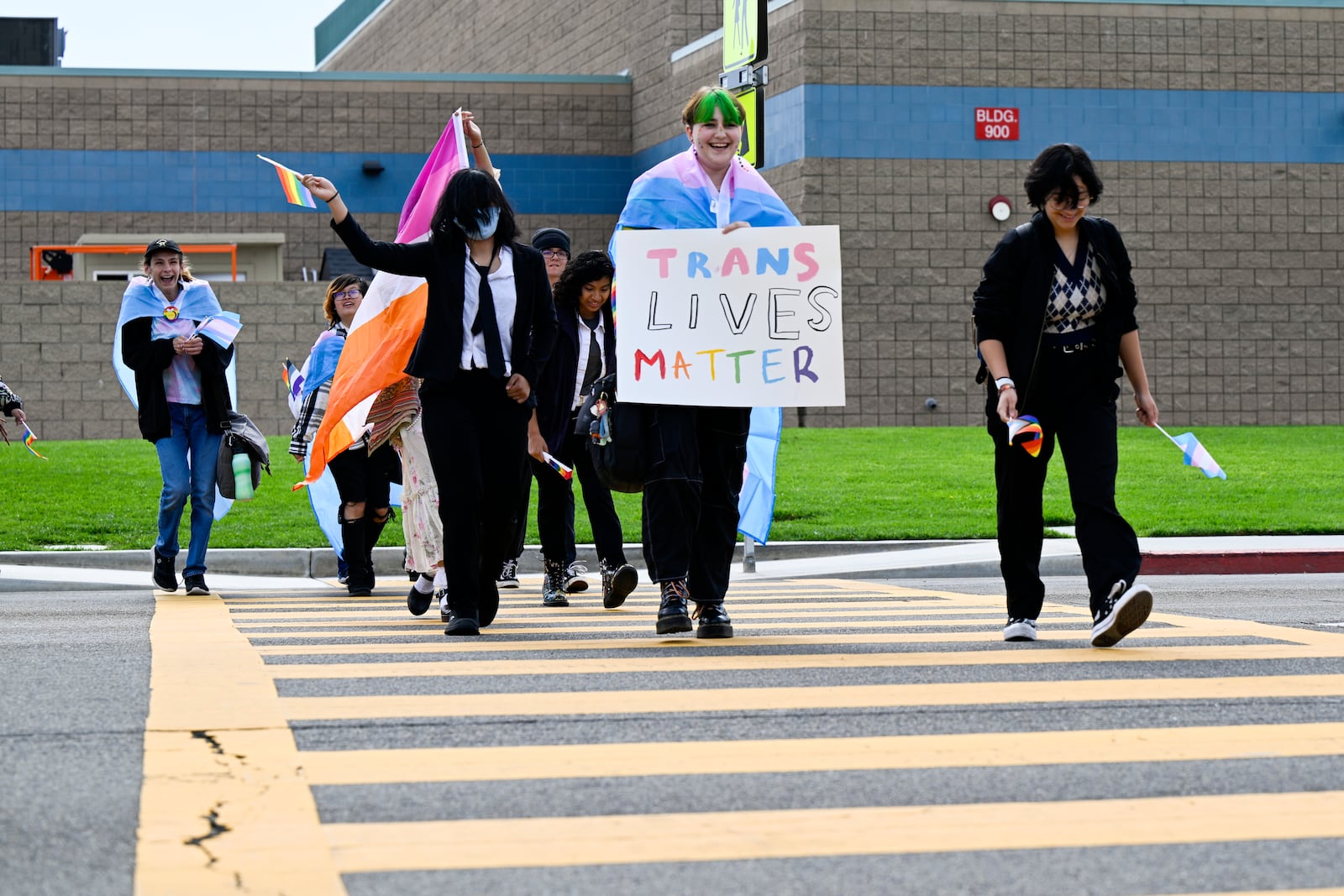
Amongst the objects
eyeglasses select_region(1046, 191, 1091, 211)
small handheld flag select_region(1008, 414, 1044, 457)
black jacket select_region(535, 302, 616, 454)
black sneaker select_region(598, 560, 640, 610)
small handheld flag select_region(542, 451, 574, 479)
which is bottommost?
black sneaker select_region(598, 560, 640, 610)

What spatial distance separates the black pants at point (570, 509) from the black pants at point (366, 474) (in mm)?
1110

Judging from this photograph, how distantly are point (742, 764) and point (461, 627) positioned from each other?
3.18 m

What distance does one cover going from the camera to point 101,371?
85.4 ft

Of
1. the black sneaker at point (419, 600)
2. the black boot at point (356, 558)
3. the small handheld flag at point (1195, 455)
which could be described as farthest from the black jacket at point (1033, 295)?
the black boot at point (356, 558)

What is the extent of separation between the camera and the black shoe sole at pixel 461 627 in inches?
301

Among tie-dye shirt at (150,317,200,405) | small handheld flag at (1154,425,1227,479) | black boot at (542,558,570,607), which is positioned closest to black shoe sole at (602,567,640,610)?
black boot at (542,558,570,607)

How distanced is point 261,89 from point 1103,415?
29.3 m

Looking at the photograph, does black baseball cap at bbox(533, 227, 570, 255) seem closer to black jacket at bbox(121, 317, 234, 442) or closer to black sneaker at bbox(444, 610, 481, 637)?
black jacket at bbox(121, 317, 234, 442)

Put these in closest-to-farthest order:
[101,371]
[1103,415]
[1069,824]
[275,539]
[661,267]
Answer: [1069,824] < [1103,415] < [661,267] < [275,539] < [101,371]

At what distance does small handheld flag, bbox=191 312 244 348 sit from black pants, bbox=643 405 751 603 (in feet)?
13.3

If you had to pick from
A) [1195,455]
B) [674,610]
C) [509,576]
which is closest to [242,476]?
[509,576]

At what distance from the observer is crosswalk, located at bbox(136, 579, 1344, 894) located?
3.69 m

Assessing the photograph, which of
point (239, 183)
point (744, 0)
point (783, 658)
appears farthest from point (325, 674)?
point (239, 183)

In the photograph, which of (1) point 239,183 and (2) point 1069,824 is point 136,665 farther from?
(1) point 239,183
